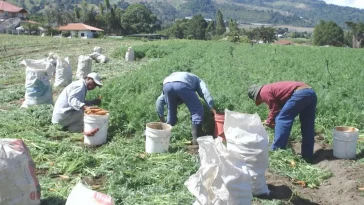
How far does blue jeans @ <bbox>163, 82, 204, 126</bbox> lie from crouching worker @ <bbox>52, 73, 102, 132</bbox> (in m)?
1.43

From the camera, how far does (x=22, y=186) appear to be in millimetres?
4438

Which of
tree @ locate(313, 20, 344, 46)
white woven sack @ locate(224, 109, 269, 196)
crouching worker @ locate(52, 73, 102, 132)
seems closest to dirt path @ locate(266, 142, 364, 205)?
white woven sack @ locate(224, 109, 269, 196)

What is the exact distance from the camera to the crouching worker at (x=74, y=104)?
7758mm

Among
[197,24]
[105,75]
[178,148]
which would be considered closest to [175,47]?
[105,75]

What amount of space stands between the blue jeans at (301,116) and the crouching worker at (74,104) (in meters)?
3.32

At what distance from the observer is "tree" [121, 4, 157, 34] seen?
3669 inches

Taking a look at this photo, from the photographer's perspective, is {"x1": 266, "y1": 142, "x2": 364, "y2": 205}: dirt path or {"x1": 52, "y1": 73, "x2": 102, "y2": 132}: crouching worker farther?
{"x1": 52, "y1": 73, "x2": 102, "y2": 132}: crouching worker

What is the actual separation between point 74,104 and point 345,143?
471cm

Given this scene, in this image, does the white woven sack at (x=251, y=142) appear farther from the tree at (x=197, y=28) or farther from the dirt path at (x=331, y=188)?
the tree at (x=197, y=28)

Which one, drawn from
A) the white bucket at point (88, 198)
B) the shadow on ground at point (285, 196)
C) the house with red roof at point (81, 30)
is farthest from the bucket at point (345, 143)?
the house with red roof at point (81, 30)

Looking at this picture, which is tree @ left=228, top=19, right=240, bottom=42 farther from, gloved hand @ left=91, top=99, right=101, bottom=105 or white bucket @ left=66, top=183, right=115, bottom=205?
white bucket @ left=66, top=183, right=115, bottom=205

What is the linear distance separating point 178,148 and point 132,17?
9177 cm

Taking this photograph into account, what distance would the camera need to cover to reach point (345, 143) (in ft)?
22.2

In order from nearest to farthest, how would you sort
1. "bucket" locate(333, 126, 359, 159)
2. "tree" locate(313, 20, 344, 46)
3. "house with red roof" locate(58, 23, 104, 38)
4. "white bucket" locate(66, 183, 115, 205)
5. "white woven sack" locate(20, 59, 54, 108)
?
1. "white bucket" locate(66, 183, 115, 205)
2. "bucket" locate(333, 126, 359, 159)
3. "white woven sack" locate(20, 59, 54, 108)
4. "house with red roof" locate(58, 23, 104, 38)
5. "tree" locate(313, 20, 344, 46)
